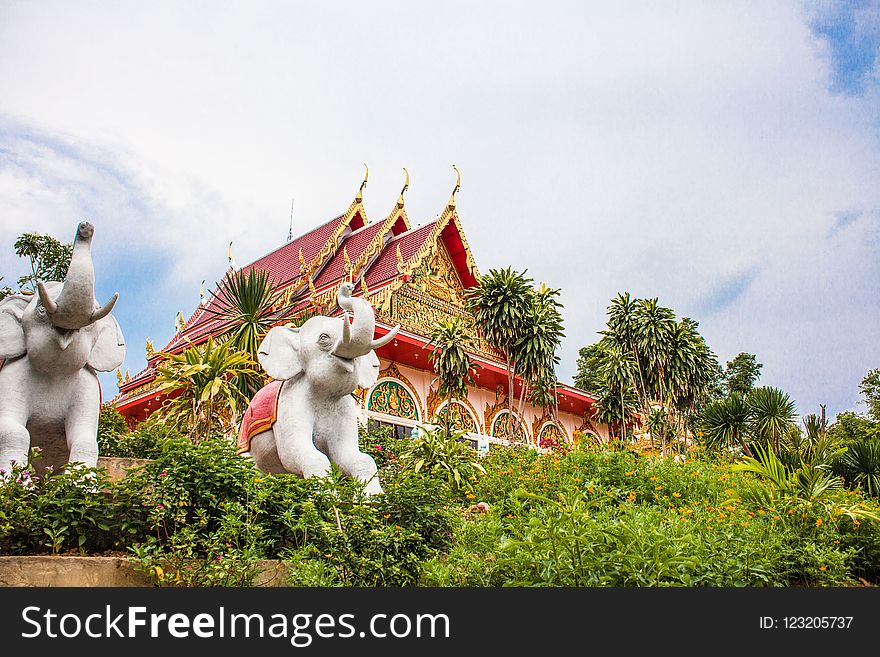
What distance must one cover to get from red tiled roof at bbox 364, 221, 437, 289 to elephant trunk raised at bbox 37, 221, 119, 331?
13043mm

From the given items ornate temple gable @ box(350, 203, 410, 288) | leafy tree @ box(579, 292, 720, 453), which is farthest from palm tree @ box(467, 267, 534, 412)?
leafy tree @ box(579, 292, 720, 453)

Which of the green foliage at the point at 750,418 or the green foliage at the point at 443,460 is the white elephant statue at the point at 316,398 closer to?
the green foliage at the point at 443,460

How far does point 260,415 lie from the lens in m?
6.63

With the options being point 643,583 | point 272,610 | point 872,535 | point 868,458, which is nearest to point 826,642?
point 643,583

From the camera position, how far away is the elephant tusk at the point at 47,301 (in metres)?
5.16

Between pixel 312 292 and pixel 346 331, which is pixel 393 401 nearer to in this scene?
pixel 312 292

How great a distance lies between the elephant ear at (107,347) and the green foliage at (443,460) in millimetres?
3481

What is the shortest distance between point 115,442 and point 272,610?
23.1ft

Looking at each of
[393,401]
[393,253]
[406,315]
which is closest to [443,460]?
[393,401]

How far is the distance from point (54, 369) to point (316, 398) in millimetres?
1840

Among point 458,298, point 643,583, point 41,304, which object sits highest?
point 458,298

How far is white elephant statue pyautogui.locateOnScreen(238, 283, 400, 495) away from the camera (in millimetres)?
6199

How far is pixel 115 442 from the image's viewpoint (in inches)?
388

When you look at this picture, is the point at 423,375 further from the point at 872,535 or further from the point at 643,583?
the point at 643,583
